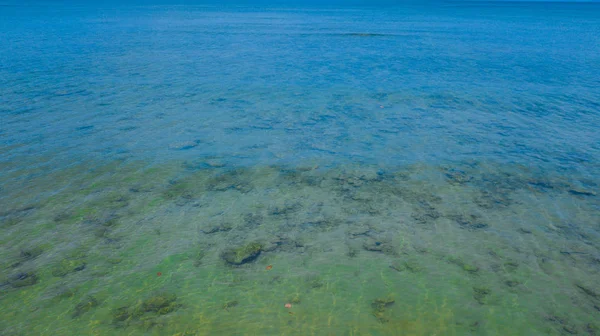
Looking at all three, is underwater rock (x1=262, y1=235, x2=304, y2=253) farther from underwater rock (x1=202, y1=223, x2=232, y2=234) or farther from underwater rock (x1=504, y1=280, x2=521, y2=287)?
underwater rock (x1=504, y1=280, x2=521, y2=287)

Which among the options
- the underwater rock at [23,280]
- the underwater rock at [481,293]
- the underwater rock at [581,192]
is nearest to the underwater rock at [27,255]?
the underwater rock at [23,280]

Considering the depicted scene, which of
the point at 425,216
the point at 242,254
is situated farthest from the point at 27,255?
the point at 425,216

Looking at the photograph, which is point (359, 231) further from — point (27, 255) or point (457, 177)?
point (27, 255)

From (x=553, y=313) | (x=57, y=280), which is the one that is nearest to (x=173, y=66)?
(x=57, y=280)

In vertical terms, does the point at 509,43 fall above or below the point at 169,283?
above

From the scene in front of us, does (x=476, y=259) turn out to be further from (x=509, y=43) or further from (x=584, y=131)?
(x=509, y=43)

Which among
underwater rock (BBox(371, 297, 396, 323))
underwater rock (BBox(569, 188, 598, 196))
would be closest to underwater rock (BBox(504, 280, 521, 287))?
underwater rock (BBox(371, 297, 396, 323))
